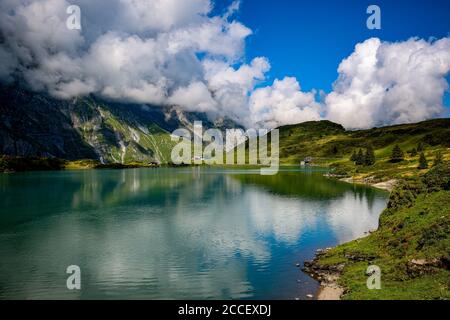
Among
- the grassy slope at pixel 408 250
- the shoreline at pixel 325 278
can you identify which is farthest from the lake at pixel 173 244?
the grassy slope at pixel 408 250

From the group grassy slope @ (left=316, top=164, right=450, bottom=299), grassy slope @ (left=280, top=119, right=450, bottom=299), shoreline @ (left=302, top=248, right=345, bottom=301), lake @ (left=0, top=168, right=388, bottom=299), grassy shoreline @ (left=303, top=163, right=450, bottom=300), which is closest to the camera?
grassy slope @ (left=280, top=119, right=450, bottom=299)

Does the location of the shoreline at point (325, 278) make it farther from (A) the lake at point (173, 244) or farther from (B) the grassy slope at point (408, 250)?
(A) the lake at point (173, 244)

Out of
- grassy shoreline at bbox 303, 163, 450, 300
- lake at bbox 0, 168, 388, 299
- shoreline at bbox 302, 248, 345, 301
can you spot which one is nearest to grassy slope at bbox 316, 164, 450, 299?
grassy shoreline at bbox 303, 163, 450, 300

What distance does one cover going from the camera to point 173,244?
212 ft

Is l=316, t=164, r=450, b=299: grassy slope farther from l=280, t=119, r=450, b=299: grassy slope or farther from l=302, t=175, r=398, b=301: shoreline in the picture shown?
l=302, t=175, r=398, b=301: shoreline

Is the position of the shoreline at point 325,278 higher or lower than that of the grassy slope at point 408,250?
lower

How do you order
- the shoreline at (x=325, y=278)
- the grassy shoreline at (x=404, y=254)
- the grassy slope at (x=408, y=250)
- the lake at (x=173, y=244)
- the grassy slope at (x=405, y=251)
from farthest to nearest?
the lake at (x=173, y=244)
the shoreline at (x=325, y=278)
the grassy shoreline at (x=404, y=254)
the grassy slope at (x=408, y=250)
the grassy slope at (x=405, y=251)

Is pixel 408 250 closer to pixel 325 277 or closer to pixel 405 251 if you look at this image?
pixel 405 251

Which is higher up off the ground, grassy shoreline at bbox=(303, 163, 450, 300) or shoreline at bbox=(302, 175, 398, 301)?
grassy shoreline at bbox=(303, 163, 450, 300)

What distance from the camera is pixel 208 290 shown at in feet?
139

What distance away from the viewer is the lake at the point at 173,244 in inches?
1704

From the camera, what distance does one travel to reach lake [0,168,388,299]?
43.3 m

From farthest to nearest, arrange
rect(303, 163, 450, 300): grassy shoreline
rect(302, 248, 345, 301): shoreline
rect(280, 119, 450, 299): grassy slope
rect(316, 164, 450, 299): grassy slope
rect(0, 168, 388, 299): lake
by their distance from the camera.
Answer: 1. rect(0, 168, 388, 299): lake
2. rect(302, 248, 345, 301): shoreline
3. rect(303, 163, 450, 300): grassy shoreline
4. rect(316, 164, 450, 299): grassy slope
5. rect(280, 119, 450, 299): grassy slope
